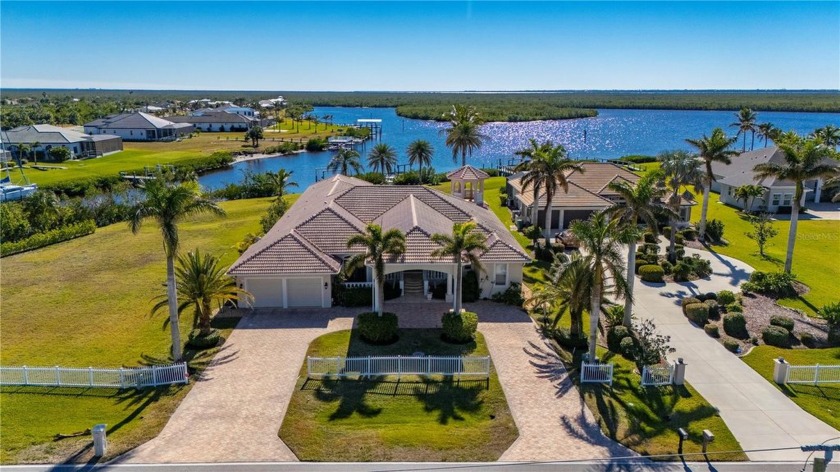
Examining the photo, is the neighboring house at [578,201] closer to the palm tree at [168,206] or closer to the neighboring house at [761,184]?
the neighboring house at [761,184]

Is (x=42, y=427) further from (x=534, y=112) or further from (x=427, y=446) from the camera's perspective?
(x=534, y=112)

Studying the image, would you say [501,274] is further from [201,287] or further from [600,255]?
[201,287]

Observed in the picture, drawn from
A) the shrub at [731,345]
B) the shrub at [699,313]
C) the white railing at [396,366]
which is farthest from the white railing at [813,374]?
the white railing at [396,366]

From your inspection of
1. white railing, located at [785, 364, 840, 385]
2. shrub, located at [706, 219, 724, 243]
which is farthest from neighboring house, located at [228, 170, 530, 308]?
shrub, located at [706, 219, 724, 243]

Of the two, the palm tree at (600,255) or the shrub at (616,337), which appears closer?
the palm tree at (600,255)

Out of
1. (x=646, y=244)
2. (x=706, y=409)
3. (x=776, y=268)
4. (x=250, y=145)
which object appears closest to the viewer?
(x=706, y=409)

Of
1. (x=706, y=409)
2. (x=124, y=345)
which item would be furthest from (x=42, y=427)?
(x=706, y=409)

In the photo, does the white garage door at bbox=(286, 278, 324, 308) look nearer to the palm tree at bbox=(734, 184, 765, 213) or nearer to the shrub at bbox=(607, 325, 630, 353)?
the shrub at bbox=(607, 325, 630, 353)
